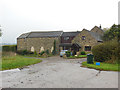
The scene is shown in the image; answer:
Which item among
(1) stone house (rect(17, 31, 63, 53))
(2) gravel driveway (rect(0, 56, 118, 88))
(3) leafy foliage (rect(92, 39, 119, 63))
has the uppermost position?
(1) stone house (rect(17, 31, 63, 53))

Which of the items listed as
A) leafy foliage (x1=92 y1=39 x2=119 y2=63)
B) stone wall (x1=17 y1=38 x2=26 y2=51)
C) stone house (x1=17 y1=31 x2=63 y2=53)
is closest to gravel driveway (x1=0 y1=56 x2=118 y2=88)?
leafy foliage (x1=92 y1=39 x2=119 y2=63)

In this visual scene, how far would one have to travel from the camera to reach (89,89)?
4.89 metres

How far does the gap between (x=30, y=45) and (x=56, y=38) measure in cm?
970

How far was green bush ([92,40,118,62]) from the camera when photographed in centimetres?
1165

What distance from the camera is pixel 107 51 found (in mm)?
12289

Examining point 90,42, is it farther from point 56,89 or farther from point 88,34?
point 56,89

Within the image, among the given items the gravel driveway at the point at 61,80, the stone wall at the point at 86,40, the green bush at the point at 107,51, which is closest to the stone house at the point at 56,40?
the stone wall at the point at 86,40

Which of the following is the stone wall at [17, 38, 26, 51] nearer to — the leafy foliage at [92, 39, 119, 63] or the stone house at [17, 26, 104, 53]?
the stone house at [17, 26, 104, 53]

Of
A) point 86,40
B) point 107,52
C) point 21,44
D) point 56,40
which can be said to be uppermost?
point 56,40

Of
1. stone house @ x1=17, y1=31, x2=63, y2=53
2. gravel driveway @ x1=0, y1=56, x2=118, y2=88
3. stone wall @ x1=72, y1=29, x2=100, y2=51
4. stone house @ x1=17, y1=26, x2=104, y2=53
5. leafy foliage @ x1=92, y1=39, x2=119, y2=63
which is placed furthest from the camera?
stone house @ x1=17, y1=31, x2=63, y2=53

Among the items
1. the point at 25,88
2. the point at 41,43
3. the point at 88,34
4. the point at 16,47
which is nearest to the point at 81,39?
the point at 88,34

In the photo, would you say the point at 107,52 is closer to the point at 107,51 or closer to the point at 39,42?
the point at 107,51

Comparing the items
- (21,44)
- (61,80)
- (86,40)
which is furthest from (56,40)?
(61,80)


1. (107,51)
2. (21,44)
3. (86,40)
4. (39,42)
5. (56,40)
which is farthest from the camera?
(21,44)
